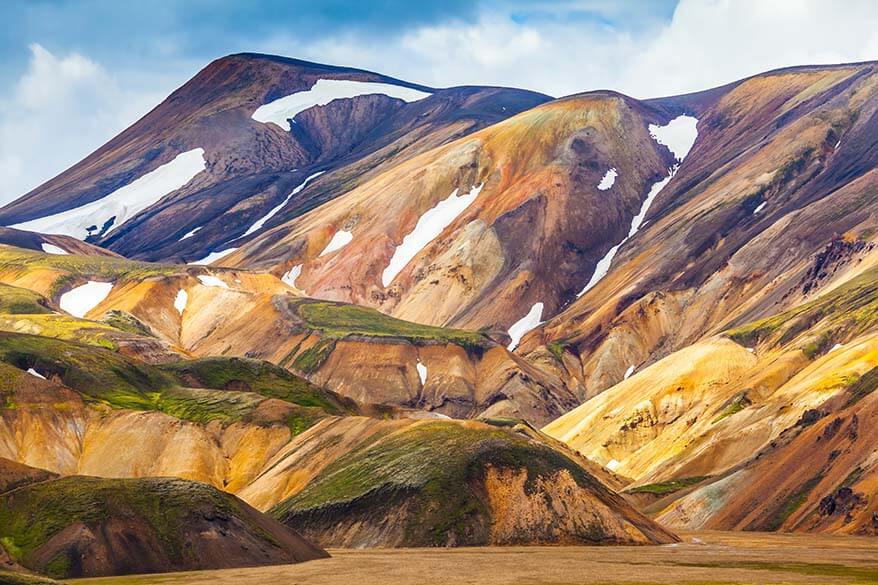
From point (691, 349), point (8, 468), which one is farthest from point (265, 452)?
point (691, 349)

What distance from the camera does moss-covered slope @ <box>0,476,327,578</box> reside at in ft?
276

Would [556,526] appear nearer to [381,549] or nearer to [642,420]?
[381,549]

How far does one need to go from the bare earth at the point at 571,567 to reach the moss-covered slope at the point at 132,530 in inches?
130

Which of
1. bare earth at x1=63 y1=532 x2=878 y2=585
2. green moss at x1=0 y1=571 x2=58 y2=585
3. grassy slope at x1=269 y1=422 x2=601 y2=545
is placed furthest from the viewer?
grassy slope at x1=269 y1=422 x2=601 y2=545

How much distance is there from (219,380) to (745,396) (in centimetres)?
5938

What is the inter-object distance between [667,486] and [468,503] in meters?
50.6

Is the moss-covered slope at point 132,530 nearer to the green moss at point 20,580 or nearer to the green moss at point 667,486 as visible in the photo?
the green moss at point 20,580

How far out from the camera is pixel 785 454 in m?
138

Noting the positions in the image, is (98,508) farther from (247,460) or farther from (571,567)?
(247,460)

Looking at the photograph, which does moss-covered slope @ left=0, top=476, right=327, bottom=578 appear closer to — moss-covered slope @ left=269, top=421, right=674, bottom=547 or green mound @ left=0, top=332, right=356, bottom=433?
moss-covered slope @ left=269, top=421, right=674, bottom=547

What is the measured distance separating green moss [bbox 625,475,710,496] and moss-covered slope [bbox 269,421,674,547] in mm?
39317

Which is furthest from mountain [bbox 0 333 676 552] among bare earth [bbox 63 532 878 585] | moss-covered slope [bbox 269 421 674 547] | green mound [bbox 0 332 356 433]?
bare earth [bbox 63 532 878 585]

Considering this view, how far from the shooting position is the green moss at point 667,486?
150000mm

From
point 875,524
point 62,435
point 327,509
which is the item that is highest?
point 62,435
